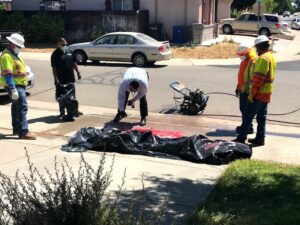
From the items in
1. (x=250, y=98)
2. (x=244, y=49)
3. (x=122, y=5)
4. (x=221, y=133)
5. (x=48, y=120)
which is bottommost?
(x=221, y=133)

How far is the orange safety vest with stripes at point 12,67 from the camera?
8.06m

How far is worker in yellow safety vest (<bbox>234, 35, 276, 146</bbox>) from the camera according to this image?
7.95 meters

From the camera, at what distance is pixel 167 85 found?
48.8ft

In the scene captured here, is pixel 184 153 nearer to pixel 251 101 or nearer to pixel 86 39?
pixel 251 101

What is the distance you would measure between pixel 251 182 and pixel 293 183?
559 millimetres

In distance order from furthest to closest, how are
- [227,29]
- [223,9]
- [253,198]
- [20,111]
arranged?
1. [223,9]
2. [227,29]
3. [20,111]
4. [253,198]

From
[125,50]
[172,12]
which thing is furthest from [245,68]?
[172,12]

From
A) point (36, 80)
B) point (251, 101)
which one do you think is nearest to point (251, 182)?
point (251, 101)

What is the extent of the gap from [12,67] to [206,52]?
1720 cm

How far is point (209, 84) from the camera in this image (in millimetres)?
15125

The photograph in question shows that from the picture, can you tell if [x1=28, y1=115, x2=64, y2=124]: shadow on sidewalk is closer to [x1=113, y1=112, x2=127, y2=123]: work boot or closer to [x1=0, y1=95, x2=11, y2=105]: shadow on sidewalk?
[x1=113, y1=112, x2=127, y2=123]: work boot

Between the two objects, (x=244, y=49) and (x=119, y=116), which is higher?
(x=244, y=49)

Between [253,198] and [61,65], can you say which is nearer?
[253,198]

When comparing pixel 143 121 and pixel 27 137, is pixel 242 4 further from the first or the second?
pixel 27 137
